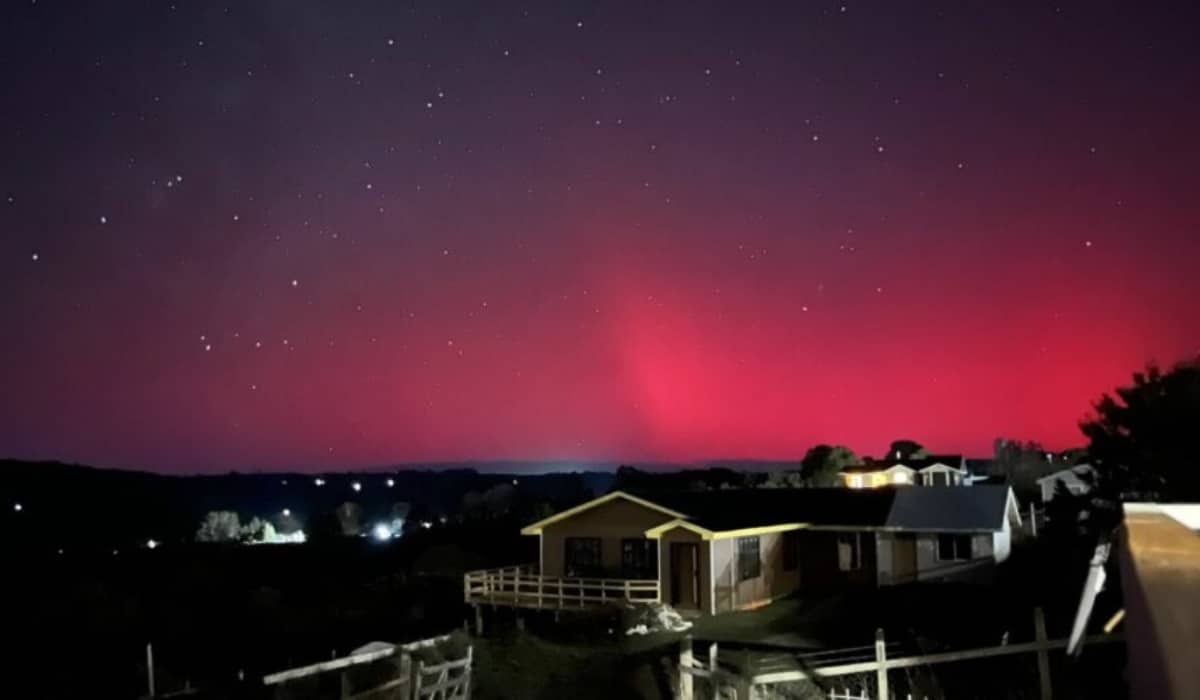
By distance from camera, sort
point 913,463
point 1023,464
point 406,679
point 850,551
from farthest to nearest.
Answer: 1. point 1023,464
2. point 913,463
3. point 850,551
4. point 406,679

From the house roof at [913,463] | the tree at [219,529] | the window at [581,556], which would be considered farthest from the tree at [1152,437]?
the tree at [219,529]

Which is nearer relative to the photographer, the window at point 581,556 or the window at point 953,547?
the window at point 953,547

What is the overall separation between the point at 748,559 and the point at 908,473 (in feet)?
115

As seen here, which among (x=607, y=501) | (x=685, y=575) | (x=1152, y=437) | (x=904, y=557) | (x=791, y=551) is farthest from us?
(x=791, y=551)

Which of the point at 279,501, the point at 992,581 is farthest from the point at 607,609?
the point at 279,501

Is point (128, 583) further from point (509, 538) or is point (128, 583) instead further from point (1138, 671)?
point (1138, 671)

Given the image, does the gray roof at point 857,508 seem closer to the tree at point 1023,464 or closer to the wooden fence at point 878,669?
the wooden fence at point 878,669

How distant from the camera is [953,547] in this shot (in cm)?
3516

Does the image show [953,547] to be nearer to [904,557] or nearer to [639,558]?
[904,557]

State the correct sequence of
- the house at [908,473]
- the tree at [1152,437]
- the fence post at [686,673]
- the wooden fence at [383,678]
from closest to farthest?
the fence post at [686,673] → the wooden fence at [383,678] → the tree at [1152,437] → the house at [908,473]

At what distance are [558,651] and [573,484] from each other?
137036mm

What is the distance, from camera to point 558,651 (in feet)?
88.8

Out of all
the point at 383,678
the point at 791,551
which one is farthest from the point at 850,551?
the point at 383,678

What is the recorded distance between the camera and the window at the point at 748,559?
34.0 m
